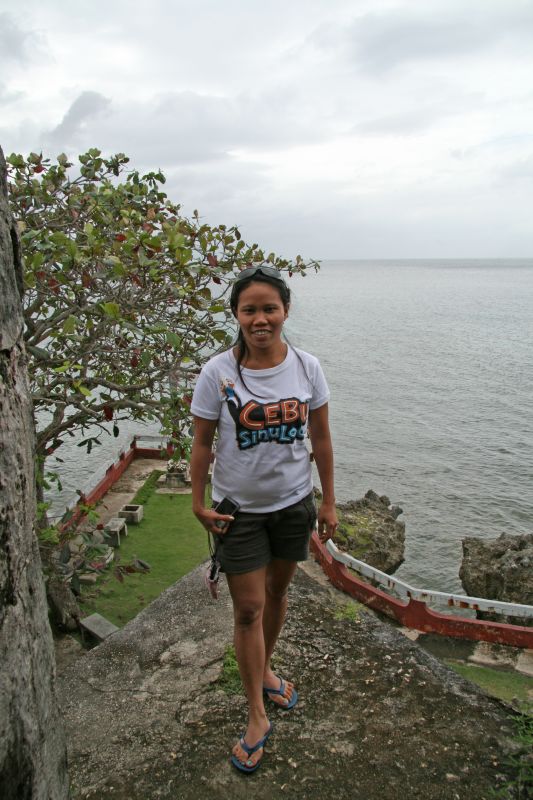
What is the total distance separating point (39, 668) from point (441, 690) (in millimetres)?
2709

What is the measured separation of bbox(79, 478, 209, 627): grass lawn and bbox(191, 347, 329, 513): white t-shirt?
20.7 ft

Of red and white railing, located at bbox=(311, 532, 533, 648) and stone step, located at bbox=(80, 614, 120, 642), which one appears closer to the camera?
red and white railing, located at bbox=(311, 532, 533, 648)

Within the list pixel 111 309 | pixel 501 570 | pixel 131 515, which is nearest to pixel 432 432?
pixel 501 570

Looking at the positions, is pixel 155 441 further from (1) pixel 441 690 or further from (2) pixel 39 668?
(2) pixel 39 668

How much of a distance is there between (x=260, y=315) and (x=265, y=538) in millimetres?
1110

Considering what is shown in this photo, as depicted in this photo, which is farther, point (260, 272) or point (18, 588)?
point (260, 272)

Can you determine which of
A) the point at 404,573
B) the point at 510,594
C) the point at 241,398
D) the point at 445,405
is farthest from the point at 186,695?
the point at 445,405

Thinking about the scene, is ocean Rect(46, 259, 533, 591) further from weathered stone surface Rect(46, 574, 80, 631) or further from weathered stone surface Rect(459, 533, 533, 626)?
weathered stone surface Rect(46, 574, 80, 631)

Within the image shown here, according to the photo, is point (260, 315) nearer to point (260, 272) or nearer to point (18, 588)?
point (260, 272)

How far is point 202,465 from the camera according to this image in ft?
10.2

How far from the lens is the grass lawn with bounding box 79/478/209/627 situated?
9.55m

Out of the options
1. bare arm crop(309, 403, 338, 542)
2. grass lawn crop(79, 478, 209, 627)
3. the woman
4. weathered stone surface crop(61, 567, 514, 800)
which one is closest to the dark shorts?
the woman

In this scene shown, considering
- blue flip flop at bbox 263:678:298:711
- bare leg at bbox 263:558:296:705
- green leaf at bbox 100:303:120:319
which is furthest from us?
green leaf at bbox 100:303:120:319

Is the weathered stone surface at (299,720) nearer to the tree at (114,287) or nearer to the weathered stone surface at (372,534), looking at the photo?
the tree at (114,287)
